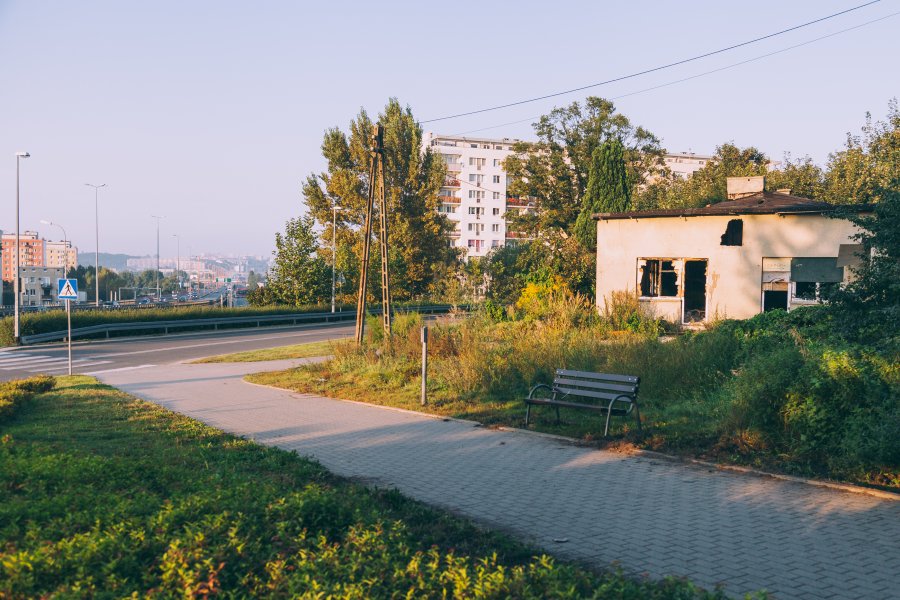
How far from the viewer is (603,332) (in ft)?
57.7

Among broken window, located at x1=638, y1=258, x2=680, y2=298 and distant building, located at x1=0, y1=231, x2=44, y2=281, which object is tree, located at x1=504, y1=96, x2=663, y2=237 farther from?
distant building, located at x1=0, y1=231, x2=44, y2=281

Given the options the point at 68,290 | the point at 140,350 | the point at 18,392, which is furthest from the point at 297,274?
the point at 18,392

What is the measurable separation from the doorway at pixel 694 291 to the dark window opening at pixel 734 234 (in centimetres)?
113

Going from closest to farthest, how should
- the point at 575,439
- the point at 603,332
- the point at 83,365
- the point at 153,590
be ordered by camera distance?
the point at 153,590
the point at 575,439
the point at 603,332
the point at 83,365

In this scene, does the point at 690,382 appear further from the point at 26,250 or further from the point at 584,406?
the point at 26,250

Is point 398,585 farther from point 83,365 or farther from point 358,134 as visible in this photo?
point 358,134

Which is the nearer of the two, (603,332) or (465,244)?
(603,332)

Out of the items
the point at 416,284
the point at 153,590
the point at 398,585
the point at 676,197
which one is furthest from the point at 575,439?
the point at 416,284

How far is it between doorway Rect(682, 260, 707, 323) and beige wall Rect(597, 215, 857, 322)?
10.0 inches

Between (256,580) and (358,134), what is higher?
(358,134)

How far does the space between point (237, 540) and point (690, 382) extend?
29.5 feet

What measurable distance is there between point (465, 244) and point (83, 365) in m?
95.0

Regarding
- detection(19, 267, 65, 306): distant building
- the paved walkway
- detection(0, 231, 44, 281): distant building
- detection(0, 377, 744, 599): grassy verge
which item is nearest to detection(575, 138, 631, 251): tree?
the paved walkway

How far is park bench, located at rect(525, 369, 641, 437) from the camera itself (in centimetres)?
988
